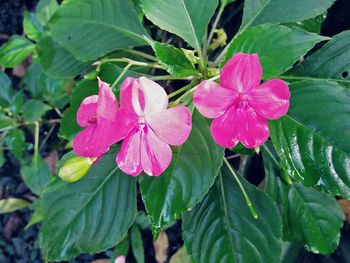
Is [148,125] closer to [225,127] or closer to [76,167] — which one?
[225,127]

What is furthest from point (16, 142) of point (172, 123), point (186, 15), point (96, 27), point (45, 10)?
point (172, 123)

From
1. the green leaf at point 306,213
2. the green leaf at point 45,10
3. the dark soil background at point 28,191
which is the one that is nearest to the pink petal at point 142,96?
the green leaf at point 306,213

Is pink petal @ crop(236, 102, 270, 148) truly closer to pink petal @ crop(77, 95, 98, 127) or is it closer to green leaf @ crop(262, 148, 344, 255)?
pink petal @ crop(77, 95, 98, 127)

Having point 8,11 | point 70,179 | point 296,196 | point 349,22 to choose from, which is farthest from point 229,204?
Answer: point 8,11

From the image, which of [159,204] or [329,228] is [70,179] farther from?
[329,228]

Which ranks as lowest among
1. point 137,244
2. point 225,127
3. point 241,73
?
point 137,244

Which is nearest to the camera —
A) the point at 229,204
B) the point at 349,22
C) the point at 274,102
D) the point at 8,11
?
the point at 274,102
